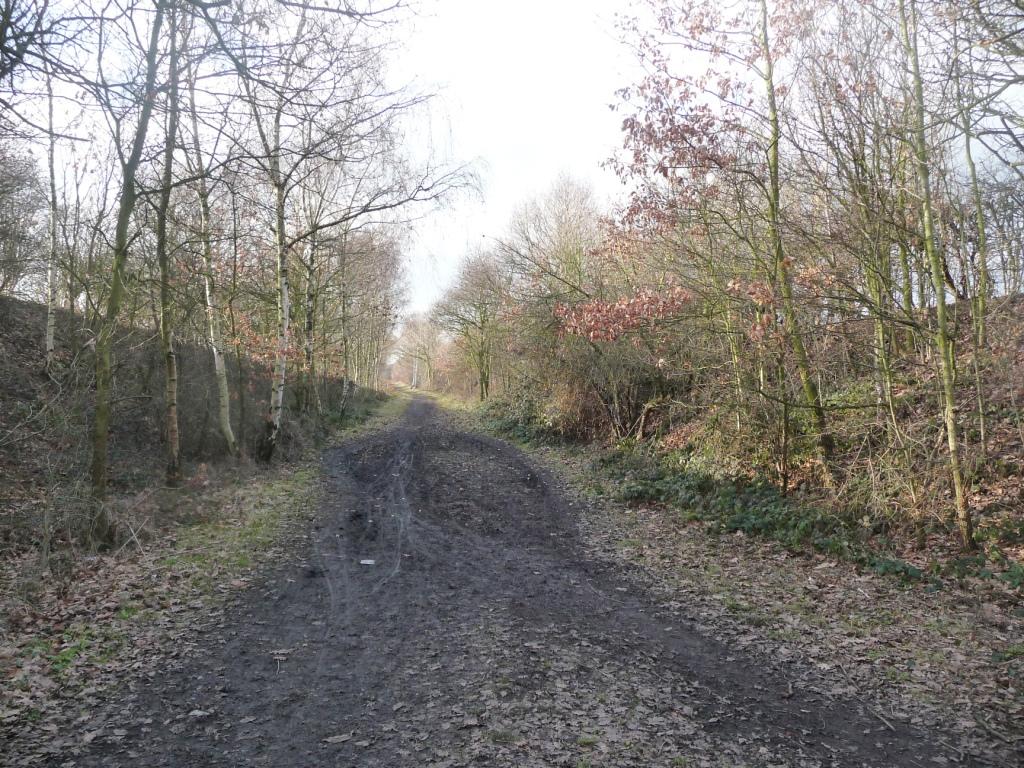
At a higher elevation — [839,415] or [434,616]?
[839,415]

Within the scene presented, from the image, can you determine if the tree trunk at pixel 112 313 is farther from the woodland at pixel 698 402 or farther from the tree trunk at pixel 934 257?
the tree trunk at pixel 934 257

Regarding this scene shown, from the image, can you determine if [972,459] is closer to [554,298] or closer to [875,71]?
[875,71]

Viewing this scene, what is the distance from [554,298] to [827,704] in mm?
14421

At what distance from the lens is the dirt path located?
4152 millimetres

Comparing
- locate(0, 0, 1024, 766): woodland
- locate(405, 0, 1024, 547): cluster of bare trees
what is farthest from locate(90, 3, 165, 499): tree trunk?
locate(405, 0, 1024, 547): cluster of bare trees

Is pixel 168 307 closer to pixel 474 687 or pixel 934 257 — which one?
pixel 474 687

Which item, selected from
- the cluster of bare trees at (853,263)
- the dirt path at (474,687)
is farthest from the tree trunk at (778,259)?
the dirt path at (474,687)

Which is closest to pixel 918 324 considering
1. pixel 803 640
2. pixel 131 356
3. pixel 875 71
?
pixel 875 71

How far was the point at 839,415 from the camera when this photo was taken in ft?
35.0

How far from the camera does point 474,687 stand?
503cm

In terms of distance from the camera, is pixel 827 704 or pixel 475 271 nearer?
pixel 827 704

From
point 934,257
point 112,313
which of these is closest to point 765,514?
point 934,257

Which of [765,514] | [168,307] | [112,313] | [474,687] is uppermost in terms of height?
[168,307]

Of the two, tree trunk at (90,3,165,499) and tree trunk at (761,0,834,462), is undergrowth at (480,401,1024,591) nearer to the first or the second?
tree trunk at (761,0,834,462)
